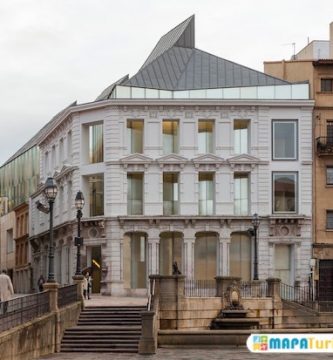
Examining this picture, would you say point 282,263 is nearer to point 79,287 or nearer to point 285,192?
point 285,192

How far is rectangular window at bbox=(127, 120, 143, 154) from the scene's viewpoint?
64438 millimetres

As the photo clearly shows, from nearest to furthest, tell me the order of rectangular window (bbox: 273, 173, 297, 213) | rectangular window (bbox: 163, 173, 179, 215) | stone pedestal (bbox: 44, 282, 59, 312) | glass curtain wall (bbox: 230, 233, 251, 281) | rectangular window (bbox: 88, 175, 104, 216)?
stone pedestal (bbox: 44, 282, 59, 312) < glass curtain wall (bbox: 230, 233, 251, 281) < rectangular window (bbox: 163, 173, 179, 215) < rectangular window (bbox: 273, 173, 297, 213) < rectangular window (bbox: 88, 175, 104, 216)

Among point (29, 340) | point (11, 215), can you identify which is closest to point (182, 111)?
point (29, 340)

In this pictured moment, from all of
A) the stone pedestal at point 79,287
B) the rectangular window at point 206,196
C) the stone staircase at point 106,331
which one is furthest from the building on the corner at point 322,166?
the stone staircase at point 106,331

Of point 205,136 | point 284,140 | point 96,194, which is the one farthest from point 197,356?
point 284,140

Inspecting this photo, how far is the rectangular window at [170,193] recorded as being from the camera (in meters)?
64.2

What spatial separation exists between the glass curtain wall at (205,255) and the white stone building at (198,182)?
56 mm

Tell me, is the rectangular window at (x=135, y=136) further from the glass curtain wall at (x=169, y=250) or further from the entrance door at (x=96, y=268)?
the entrance door at (x=96, y=268)

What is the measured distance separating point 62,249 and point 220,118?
13.5m

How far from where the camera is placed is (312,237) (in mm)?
64750

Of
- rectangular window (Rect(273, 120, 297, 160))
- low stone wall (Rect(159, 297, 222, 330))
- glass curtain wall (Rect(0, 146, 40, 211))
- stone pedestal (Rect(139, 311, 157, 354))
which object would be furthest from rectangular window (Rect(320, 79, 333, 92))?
stone pedestal (Rect(139, 311, 157, 354))

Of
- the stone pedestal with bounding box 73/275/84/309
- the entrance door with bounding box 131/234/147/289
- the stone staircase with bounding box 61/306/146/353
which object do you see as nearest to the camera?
the stone staircase with bounding box 61/306/146/353

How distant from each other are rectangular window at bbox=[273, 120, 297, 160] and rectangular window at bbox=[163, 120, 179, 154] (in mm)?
5576

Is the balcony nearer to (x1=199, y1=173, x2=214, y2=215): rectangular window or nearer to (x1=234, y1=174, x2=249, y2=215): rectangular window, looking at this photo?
(x1=234, y1=174, x2=249, y2=215): rectangular window
